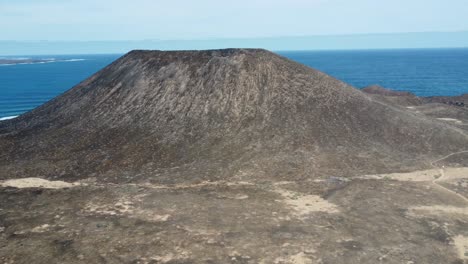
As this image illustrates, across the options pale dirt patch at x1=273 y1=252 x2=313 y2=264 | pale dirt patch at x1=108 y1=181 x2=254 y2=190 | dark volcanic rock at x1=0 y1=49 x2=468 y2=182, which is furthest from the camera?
dark volcanic rock at x1=0 y1=49 x2=468 y2=182

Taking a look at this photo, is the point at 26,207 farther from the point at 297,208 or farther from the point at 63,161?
the point at 297,208

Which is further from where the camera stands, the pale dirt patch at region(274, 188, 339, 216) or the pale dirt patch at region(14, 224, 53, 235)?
the pale dirt patch at region(274, 188, 339, 216)

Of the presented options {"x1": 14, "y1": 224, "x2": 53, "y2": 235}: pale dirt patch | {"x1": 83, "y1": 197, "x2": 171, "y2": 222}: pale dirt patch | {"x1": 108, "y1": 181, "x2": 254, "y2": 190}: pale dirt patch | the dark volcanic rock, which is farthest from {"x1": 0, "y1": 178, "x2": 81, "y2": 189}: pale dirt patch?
{"x1": 14, "y1": 224, "x2": 53, "y2": 235}: pale dirt patch

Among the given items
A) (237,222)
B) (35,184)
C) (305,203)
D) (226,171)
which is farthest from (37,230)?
(305,203)

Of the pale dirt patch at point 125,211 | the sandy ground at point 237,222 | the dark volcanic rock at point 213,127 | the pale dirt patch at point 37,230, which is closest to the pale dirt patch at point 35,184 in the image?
the sandy ground at point 237,222

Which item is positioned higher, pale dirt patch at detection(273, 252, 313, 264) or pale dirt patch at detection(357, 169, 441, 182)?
pale dirt patch at detection(273, 252, 313, 264)

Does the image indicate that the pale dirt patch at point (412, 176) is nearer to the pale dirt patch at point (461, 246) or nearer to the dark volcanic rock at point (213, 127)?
the dark volcanic rock at point (213, 127)

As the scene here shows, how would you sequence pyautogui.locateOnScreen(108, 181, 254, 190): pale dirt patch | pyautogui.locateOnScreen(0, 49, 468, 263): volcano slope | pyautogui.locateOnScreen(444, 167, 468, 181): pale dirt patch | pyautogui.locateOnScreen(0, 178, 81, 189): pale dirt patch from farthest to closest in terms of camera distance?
pyautogui.locateOnScreen(444, 167, 468, 181): pale dirt patch, pyautogui.locateOnScreen(0, 178, 81, 189): pale dirt patch, pyautogui.locateOnScreen(108, 181, 254, 190): pale dirt patch, pyautogui.locateOnScreen(0, 49, 468, 263): volcano slope

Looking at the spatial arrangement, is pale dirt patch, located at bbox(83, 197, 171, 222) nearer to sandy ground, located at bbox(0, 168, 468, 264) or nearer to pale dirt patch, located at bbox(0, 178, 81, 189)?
sandy ground, located at bbox(0, 168, 468, 264)
